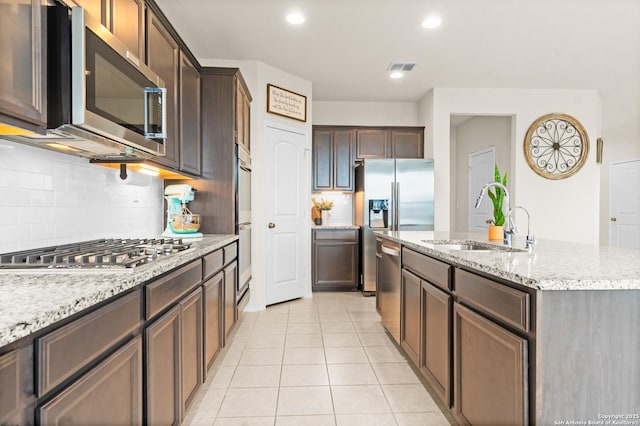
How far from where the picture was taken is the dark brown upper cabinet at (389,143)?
17.2 feet

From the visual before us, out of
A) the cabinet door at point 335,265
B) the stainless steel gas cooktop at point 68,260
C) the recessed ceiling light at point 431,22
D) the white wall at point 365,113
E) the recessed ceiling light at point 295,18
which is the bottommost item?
the cabinet door at point 335,265

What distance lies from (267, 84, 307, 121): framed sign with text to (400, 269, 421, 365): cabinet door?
8.28 ft

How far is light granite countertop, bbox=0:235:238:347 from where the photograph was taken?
29.4 inches

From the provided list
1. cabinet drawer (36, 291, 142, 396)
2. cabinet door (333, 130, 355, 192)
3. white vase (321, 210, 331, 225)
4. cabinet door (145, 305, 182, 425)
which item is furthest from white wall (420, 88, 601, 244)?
cabinet drawer (36, 291, 142, 396)

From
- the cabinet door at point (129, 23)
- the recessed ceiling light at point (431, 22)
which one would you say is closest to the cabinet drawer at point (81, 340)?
the cabinet door at point (129, 23)

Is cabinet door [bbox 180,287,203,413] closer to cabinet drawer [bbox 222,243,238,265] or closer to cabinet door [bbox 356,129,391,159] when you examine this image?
cabinet drawer [bbox 222,243,238,265]

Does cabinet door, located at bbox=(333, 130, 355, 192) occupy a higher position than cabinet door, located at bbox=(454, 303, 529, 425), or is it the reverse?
cabinet door, located at bbox=(333, 130, 355, 192)

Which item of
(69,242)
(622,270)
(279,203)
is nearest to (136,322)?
(69,242)

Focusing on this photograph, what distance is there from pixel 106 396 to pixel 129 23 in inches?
66.2

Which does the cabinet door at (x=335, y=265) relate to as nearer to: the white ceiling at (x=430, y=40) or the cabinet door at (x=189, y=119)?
the white ceiling at (x=430, y=40)

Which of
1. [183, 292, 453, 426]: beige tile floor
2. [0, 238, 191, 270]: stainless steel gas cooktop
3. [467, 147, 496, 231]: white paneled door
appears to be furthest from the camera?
[467, 147, 496, 231]: white paneled door

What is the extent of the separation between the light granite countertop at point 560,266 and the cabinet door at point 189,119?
187 cm

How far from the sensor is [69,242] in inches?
74.5

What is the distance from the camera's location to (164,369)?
4.87 ft
